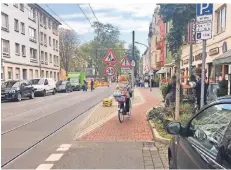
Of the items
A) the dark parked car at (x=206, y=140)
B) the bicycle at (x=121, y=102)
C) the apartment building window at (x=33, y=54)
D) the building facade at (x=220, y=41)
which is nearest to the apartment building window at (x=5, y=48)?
the apartment building window at (x=33, y=54)

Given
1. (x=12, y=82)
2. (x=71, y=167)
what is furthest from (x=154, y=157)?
(x=12, y=82)

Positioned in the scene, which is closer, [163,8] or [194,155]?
[194,155]

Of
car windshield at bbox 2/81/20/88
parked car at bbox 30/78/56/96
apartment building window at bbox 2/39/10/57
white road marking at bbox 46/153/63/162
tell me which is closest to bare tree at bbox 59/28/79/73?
apartment building window at bbox 2/39/10/57

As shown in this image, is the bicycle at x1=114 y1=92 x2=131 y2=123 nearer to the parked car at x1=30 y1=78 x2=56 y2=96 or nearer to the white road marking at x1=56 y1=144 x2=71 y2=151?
the white road marking at x1=56 y1=144 x2=71 y2=151

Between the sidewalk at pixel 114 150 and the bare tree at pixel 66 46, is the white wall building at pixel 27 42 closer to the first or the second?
the bare tree at pixel 66 46

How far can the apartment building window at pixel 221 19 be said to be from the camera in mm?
15805

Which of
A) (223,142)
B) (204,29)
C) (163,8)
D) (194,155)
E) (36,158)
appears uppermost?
(163,8)

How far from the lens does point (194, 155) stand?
9.68 ft

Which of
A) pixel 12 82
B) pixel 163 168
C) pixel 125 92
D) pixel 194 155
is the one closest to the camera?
pixel 194 155

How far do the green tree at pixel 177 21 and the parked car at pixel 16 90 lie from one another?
14.7 m

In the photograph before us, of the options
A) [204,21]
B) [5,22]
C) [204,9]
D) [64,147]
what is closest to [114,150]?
[64,147]

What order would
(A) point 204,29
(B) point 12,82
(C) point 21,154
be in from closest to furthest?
(A) point 204,29 < (C) point 21,154 < (B) point 12,82

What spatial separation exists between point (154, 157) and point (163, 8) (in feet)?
15.0

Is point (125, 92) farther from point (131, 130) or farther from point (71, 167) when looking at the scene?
point (71, 167)
